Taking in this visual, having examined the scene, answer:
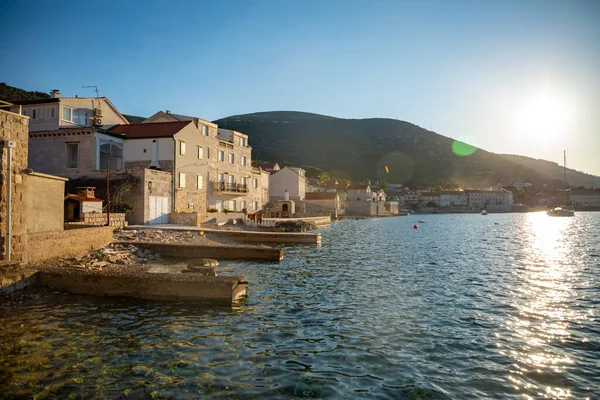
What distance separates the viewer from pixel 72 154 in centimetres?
3372

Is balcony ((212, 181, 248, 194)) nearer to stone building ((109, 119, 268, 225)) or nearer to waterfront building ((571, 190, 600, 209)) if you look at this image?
stone building ((109, 119, 268, 225))

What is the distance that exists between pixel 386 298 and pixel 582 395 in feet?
24.3

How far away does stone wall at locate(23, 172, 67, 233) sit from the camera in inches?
624

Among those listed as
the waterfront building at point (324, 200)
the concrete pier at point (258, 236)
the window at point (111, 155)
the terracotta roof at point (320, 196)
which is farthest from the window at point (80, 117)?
the terracotta roof at point (320, 196)

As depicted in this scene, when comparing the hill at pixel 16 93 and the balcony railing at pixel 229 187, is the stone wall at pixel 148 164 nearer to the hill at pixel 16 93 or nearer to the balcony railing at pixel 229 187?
the balcony railing at pixel 229 187

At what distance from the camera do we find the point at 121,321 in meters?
11.1

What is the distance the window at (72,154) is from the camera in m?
33.5

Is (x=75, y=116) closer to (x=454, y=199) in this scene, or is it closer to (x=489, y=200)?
(x=454, y=199)

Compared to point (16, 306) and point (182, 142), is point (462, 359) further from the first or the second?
point (182, 142)

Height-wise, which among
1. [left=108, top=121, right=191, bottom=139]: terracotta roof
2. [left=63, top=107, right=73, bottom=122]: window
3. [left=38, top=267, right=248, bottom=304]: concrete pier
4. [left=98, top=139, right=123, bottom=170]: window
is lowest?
[left=38, top=267, right=248, bottom=304]: concrete pier

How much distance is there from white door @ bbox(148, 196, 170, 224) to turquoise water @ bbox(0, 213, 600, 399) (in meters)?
19.6

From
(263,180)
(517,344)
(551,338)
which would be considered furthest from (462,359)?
(263,180)

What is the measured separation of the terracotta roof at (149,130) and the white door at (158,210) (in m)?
6.24

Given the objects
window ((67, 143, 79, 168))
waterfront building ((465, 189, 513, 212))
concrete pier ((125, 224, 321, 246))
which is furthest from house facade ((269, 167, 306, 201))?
waterfront building ((465, 189, 513, 212))
